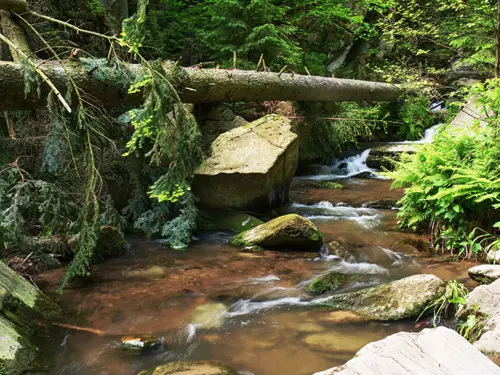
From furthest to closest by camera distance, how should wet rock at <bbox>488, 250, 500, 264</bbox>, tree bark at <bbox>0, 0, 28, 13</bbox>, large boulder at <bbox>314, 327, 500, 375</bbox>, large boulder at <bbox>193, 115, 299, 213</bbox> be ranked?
large boulder at <bbox>193, 115, 299, 213</bbox> < tree bark at <bbox>0, 0, 28, 13</bbox> < wet rock at <bbox>488, 250, 500, 264</bbox> < large boulder at <bbox>314, 327, 500, 375</bbox>

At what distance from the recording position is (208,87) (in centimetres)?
819

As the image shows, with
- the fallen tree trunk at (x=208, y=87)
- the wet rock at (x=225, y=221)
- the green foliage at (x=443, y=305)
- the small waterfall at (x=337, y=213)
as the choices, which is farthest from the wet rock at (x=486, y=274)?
the fallen tree trunk at (x=208, y=87)

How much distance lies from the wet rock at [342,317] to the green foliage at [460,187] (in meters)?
2.40

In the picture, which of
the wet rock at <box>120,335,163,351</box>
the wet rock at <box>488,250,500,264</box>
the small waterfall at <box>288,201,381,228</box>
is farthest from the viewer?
the small waterfall at <box>288,201,381,228</box>

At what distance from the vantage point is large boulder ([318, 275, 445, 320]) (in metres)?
4.08

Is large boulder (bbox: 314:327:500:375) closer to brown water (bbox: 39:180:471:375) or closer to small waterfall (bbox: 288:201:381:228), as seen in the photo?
brown water (bbox: 39:180:471:375)

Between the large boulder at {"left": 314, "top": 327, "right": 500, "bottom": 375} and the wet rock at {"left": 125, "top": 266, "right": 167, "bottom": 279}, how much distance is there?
3923 millimetres

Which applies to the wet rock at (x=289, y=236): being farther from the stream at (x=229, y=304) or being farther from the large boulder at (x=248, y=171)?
the large boulder at (x=248, y=171)

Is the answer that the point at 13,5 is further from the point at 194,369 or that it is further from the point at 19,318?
the point at 194,369

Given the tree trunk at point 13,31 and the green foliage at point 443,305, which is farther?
the tree trunk at point 13,31

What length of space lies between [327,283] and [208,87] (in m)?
5.10

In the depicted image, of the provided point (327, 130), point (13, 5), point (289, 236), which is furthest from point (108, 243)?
point (327, 130)

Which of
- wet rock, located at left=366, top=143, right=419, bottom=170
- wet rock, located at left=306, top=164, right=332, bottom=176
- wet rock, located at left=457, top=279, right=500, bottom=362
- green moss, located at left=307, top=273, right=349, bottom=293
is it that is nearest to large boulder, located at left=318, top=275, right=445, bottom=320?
green moss, located at left=307, top=273, right=349, bottom=293

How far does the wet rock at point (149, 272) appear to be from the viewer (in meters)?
5.58
